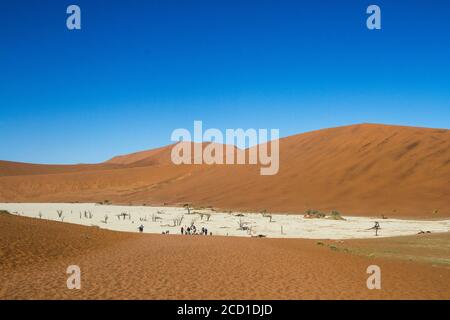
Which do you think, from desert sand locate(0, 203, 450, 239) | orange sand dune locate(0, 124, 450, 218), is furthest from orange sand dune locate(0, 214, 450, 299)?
orange sand dune locate(0, 124, 450, 218)

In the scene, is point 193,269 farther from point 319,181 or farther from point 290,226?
point 319,181

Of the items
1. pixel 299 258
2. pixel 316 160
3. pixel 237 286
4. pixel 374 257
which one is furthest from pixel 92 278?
pixel 316 160

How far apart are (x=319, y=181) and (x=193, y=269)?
41363 mm

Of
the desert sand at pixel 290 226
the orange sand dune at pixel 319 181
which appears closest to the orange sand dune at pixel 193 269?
the desert sand at pixel 290 226

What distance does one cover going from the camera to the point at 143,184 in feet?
266

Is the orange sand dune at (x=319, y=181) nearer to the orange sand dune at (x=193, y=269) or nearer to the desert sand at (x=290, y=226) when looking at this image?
the desert sand at (x=290, y=226)

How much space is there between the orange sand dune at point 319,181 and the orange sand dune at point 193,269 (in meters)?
24.0

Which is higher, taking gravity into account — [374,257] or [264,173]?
[264,173]

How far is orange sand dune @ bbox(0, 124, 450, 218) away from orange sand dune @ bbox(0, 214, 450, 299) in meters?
24.0

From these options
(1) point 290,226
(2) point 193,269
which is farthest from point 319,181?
(2) point 193,269

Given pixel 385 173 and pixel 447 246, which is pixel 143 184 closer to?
pixel 385 173

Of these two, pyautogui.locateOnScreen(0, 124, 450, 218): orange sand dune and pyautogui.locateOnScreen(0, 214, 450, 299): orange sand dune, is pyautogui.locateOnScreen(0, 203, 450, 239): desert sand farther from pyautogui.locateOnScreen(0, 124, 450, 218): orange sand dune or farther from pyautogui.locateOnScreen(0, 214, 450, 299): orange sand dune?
pyautogui.locateOnScreen(0, 214, 450, 299): orange sand dune

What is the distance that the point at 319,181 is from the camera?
5188 cm
